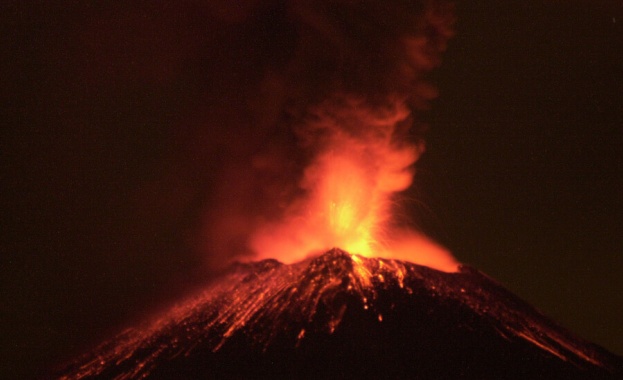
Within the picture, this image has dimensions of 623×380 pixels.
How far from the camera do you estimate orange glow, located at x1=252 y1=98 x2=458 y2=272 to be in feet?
46.1

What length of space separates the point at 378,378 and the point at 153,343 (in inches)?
184

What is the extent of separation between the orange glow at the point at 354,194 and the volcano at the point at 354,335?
6.48ft

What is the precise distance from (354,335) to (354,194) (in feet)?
18.0

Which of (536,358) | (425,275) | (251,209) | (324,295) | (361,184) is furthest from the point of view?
(251,209)

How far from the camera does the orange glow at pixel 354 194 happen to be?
14.1 meters

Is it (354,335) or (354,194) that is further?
(354,194)

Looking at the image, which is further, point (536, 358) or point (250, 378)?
point (536, 358)

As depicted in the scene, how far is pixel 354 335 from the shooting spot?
9.37 meters

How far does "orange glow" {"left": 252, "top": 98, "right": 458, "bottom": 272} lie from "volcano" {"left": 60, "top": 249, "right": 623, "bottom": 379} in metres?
1.97

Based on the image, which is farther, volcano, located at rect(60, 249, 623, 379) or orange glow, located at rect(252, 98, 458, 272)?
orange glow, located at rect(252, 98, 458, 272)

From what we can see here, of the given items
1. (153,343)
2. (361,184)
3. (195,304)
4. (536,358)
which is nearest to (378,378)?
(536,358)

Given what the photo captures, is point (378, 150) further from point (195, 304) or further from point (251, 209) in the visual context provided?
point (195, 304)

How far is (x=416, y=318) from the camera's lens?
989 centimetres

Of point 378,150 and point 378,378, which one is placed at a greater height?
point 378,150
